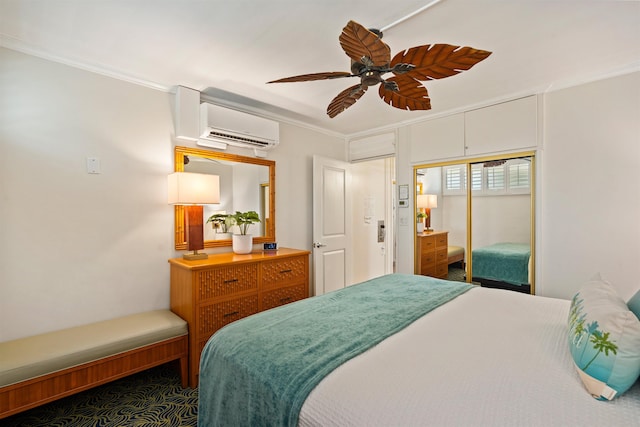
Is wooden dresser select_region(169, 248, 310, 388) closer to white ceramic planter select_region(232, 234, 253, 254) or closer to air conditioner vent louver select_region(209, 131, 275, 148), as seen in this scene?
white ceramic planter select_region(232, 234, 253, 254)

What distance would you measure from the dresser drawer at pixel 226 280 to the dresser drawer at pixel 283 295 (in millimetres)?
186

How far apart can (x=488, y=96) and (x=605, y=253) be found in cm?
179

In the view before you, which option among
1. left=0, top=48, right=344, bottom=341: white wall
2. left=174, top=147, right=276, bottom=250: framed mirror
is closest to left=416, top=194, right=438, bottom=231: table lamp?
left=174, top=147, right=276, bottom=250: framed mirror

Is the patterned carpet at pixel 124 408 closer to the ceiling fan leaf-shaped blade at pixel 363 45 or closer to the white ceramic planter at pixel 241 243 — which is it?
the white ceramic planter at pixel 241 243

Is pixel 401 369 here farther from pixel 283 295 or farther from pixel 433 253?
pixel 433 253

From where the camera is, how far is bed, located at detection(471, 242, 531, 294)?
9.82 ft

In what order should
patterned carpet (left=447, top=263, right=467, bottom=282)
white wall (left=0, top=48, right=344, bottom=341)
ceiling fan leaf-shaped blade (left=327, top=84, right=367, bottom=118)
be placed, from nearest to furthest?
1. ceiling fan leaf-shaped blade (left=327, top=84, right=367, bottom=118)
2. white wall (left=0, top=48, right=344, bottom=341)
3. patterned carpet (left=447, top=263, right=467, bottom=282)

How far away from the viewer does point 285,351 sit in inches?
48.2

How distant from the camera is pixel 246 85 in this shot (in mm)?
2721

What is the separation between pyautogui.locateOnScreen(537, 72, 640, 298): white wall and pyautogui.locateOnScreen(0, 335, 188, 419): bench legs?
11.0 feet

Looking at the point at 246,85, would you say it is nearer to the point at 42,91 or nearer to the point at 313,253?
the point at 42,91

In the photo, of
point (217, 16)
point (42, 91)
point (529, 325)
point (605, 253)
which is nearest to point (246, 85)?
point (217, 16)

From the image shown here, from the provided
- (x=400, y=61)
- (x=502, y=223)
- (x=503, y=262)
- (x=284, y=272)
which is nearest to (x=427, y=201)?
(x=502, y=223)

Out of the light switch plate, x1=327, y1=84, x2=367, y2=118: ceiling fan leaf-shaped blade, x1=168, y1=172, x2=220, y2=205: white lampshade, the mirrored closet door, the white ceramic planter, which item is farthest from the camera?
the mirrored closet door
